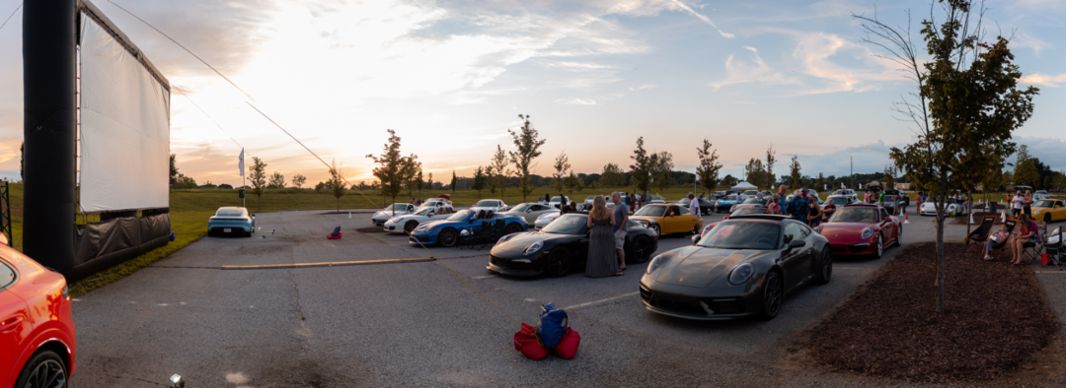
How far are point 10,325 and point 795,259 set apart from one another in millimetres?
8525

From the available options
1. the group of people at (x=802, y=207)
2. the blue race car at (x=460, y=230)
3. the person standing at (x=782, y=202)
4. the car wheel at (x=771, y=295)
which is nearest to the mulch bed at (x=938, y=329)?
the car wheel at (x=771, y=295)

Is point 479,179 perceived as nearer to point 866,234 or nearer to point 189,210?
point 189,210

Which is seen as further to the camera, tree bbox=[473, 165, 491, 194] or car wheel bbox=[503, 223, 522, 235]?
tree bbox=[473, 165, 491, 194]

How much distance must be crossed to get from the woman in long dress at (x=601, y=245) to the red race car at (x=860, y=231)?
14.6 ft

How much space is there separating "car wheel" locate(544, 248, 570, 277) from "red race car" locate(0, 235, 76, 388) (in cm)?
735

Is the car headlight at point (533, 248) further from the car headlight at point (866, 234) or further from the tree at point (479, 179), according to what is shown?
the tree at point (479, 179)

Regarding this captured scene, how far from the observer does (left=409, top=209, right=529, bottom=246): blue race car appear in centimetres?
1677

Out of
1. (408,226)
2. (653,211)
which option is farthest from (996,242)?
(408,226)

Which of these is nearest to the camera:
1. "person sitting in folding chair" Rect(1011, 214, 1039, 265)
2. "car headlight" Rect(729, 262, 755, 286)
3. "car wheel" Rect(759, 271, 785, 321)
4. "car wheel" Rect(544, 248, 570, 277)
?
"car headlight" Rect(729, 262, 755, 286)

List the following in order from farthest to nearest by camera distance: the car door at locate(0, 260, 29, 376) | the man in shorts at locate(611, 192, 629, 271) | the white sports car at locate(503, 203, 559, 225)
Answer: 1. the white sports car at locate(503, 203, 559, 225)
2. the man in shorts at locate(611, 192, 629, 271)
3. the car door at locate(0, 260, 29, 376)

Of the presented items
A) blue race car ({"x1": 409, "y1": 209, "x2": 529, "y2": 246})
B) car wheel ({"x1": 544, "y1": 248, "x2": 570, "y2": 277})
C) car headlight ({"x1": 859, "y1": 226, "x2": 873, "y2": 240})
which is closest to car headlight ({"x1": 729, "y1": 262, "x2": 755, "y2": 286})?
car wheel ({"x1": 544, "y1": 248, "x2": 570, "y2": 277})

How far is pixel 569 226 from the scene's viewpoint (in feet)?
37.9

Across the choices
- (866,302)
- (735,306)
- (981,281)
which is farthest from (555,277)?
(981,281)

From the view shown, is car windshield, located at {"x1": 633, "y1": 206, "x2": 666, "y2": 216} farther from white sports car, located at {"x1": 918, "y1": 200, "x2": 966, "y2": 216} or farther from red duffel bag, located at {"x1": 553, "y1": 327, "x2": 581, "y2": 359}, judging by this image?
white sports car, located at {"x1": 918, "y1": 200, "x2": 966, "y2": 216}
